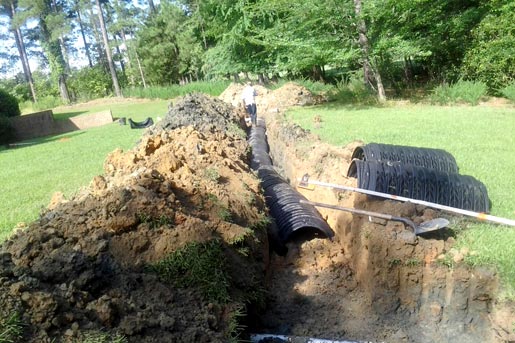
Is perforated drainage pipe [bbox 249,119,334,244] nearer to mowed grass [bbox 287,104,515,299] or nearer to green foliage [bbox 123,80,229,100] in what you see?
mowed grass [bbox 287,104,515,299]

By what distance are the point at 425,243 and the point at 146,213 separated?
2.74 metres

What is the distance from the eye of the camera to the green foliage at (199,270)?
3.40 meters

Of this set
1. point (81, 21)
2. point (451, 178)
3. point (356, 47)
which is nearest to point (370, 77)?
point (356, 47)

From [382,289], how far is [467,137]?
5.77 m

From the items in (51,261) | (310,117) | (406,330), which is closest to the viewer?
(51,261)

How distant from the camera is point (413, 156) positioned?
648 centimetres

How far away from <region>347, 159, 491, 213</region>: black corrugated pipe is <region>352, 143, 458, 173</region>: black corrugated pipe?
863 mm

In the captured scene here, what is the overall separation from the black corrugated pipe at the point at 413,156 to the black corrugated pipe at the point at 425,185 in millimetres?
863

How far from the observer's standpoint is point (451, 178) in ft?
17.1

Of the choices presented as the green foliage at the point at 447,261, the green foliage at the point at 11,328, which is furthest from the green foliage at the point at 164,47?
the green foliage at the point at 11,328

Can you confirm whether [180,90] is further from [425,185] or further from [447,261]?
[447,261]

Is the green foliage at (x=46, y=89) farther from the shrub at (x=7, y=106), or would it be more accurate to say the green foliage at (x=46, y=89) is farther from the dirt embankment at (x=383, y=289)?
the dirt embankment at (x=383, y=289)

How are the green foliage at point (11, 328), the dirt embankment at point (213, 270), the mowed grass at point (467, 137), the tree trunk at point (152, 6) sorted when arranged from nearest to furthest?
the green foliage at point (11, 328) < the dirt embankment at point (213, 270) < the mowed grass at point (467, 137) < the tree trunk at point (152, 6)

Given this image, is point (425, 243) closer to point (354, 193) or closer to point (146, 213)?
point (354, 193)
